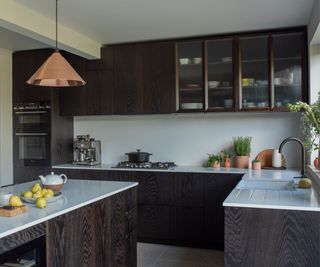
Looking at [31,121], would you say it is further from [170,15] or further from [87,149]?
[170,15]

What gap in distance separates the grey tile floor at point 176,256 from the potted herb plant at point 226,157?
100cm

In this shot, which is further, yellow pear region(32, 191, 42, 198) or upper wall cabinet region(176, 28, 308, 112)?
upper wall cabinet region(176, 28, 308, 112)

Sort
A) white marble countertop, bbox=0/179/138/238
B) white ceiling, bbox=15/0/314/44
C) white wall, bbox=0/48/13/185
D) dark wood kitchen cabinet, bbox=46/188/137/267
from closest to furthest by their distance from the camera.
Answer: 1. white marble countertop, bbox=0/179/138/238
2. dark wood kitchen cabinet, bbox=46/188/137/267
3. white ceiling, bbox=15/0/314/44
4. white wall, bbox=0/48/13/185

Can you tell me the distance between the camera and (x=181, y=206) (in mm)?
4062

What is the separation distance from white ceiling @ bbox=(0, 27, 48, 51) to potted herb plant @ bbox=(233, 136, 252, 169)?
266 centimetres

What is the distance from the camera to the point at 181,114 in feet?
14.3

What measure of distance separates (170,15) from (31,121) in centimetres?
243

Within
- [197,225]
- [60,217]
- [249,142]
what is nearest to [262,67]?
[249,142]

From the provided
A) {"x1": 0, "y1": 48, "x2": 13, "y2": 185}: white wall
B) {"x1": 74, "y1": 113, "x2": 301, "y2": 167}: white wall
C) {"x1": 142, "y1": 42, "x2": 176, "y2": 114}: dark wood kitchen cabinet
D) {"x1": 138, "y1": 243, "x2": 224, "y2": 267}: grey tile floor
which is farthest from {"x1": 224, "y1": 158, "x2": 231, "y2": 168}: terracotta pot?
{"x1": 0, "y1": 48, "x2": 13, "y2": 185}: white wall

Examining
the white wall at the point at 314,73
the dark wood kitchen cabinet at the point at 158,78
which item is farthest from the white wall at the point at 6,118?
the white wall at the point at 314,73

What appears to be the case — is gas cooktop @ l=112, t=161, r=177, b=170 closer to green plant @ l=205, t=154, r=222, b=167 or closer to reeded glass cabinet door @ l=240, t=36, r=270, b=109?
green plant @ l=205, t=154, r=222, b=167

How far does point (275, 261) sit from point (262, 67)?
2522mm

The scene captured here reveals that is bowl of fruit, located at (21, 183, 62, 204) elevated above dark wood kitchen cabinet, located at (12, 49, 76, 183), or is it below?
below

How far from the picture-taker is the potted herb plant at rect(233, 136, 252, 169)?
4.22 metres
